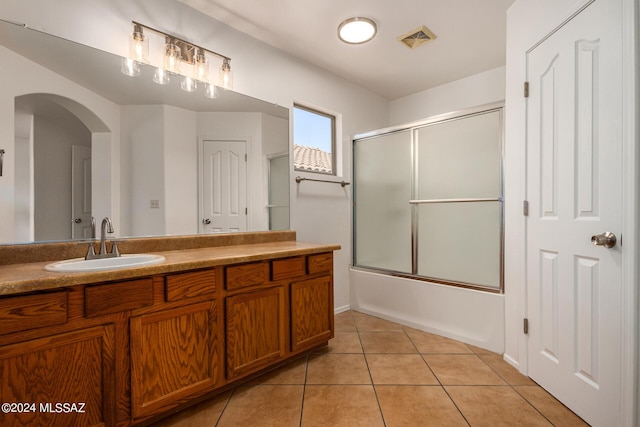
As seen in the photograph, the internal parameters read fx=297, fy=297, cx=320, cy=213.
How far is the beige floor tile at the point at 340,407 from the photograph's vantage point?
142 cm

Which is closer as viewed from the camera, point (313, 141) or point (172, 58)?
point (172, 58)

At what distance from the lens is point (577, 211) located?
1432 mm

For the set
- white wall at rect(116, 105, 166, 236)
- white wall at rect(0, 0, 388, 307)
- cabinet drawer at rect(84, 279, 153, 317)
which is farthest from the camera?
white wall at rect(116, 105, 166, 236)

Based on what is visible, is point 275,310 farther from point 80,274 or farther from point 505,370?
point 505,370

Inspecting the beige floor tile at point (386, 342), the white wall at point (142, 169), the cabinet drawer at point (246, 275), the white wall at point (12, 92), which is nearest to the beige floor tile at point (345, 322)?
the beige floor tile at point (386, 342)

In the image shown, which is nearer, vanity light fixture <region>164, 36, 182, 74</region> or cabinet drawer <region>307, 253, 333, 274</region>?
vanity light fixture <region>164, 36, 182, 74</region>

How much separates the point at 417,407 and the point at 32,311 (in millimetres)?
1724

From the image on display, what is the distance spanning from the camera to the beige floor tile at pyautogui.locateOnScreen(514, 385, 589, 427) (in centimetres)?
140

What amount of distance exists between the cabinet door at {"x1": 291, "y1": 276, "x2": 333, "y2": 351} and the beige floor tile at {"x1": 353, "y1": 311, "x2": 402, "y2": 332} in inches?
23.3

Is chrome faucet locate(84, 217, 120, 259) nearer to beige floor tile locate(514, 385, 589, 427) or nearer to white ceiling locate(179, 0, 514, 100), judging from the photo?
white ceiling locate(179, 0, 514, 100)

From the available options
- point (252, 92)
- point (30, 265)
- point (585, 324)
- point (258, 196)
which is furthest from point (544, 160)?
point (30, 265)

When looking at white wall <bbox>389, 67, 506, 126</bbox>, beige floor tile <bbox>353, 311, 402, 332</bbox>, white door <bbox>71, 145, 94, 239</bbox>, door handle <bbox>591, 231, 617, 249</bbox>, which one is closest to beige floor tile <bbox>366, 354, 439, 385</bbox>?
beige floor tile <bbox>353, 311, 402, 332</bbox>

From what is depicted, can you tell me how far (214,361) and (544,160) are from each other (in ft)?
6.83

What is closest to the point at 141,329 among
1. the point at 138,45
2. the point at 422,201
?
the point at 138,45
